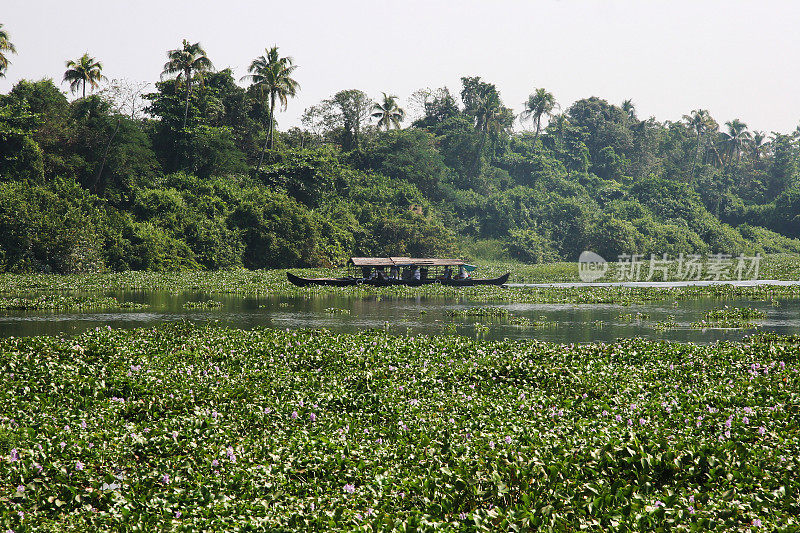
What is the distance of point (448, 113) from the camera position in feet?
260

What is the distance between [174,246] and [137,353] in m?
35.6

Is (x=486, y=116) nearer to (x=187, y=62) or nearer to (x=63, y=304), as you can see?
(x=187, y=62)

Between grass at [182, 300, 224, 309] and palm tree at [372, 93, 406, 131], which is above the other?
palm tree at [372, 93, 406, 131]

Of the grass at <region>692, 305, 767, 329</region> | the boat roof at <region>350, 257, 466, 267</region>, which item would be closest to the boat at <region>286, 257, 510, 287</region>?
the boat roof at <region>350, 257, 466, 267</region>

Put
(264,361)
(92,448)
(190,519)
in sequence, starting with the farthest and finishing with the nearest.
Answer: (264,361)
(92,448)
(190,519)

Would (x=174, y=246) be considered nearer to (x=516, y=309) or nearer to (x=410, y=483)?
(x=516, y=309)

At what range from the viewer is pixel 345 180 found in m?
63.2

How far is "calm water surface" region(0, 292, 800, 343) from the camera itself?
20.1m

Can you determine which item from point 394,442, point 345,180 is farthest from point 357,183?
point 394,442

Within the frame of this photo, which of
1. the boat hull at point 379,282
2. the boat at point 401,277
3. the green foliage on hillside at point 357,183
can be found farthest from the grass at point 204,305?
the green foliage on hillside at point 357,183

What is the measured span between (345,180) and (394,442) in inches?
2185

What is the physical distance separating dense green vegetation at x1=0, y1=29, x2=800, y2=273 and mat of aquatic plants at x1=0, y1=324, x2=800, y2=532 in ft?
113

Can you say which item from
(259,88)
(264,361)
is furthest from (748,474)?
(259,88)

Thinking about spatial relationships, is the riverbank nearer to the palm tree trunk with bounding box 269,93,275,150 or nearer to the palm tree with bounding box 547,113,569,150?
the palm tree trunk with bounding box 269,93,275,150
